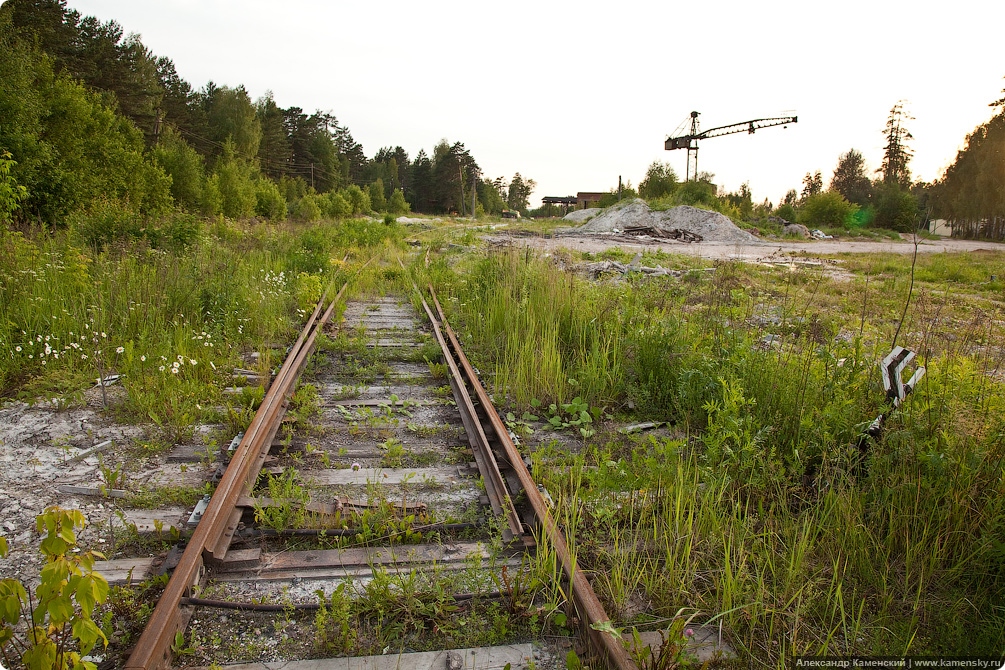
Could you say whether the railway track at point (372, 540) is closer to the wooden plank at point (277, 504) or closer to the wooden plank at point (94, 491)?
the wooden plank at point (277, 504)

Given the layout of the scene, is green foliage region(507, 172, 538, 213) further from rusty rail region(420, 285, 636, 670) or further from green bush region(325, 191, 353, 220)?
rusty rail region(420, 285, 636, 670)

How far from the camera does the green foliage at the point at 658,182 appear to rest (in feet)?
119

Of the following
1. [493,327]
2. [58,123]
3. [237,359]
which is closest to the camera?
[237,359]

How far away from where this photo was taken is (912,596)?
88.0 inches

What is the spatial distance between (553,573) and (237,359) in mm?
4083

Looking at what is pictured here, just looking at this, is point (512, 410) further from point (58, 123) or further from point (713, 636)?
point (58, 123)

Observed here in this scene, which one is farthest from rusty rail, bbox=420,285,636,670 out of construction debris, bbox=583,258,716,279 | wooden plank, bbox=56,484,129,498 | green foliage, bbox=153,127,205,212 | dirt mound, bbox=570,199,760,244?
green foliage, bbox=153,127,205,212

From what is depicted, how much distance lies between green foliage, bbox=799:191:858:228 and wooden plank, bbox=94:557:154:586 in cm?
4431

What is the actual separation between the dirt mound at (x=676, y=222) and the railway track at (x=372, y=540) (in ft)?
81.7

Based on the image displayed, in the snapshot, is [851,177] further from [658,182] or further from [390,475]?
[390,475]

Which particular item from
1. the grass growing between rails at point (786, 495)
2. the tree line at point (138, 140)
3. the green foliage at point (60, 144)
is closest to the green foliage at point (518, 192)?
the tree line at point (138, 140)

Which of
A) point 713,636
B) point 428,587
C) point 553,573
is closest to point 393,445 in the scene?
point 428,587

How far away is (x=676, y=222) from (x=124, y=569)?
94.6ft

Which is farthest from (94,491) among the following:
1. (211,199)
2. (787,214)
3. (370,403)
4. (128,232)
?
(787,214)
